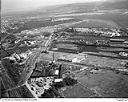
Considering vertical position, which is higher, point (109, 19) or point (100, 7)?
point (100, 7)

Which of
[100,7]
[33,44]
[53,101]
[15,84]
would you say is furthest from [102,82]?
[100,7]

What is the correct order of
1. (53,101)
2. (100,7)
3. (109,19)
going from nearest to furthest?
(53,101), (109,19), (100,7)

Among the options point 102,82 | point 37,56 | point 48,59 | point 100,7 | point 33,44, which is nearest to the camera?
point 102,82

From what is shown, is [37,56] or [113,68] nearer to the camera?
[113,68]

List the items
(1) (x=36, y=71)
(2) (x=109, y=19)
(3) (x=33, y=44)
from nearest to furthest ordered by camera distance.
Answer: (1) (x=36, y=71)
(3) (x=33, y=44)
(2) (x=109, y=19)

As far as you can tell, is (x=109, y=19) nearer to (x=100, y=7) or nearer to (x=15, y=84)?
(x=100, y=7)

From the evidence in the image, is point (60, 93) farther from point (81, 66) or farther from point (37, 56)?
point (37, 56)

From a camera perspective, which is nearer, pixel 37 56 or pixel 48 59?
pixel 48 59

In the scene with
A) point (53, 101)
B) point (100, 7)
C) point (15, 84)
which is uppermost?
point (100, 7)

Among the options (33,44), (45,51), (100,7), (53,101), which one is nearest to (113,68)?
(53,101)
